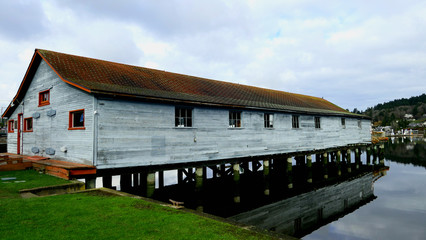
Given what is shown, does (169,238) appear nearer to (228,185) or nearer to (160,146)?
(160,146)

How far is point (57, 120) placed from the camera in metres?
13.7

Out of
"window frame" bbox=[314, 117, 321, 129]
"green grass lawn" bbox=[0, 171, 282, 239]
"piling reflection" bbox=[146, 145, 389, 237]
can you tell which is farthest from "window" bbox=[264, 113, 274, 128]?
"green grass lawn" bbox=[0, 171, 282, 239]

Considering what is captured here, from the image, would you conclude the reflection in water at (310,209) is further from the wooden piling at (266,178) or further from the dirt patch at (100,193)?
the dirt patch at (100,193)

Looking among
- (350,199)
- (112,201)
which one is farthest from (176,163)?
(350,199)

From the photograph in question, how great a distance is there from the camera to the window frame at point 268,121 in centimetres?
1848

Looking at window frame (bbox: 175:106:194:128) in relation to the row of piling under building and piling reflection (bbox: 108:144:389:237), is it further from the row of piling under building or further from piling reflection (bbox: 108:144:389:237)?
piling reflection (bbox: 108:144:389:237)

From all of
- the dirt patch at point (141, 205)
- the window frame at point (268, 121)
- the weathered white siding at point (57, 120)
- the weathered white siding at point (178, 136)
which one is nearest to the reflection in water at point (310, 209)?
the weathered white siding at point (178, 136)

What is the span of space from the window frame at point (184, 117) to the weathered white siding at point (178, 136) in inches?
7.4

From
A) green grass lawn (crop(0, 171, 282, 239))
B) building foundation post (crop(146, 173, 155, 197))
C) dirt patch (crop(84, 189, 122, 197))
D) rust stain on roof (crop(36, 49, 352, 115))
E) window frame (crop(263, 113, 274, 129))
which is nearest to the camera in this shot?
green grass lawn (crop(0, 171, 282, 239))

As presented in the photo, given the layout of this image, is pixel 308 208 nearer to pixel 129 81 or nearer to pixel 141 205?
pixel 141 205

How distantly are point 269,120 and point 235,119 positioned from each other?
336 cm

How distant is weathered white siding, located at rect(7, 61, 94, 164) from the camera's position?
1147 cm

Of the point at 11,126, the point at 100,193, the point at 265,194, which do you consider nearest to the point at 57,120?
the point at 100,193

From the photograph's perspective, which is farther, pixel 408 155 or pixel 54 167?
pixel 408 155
